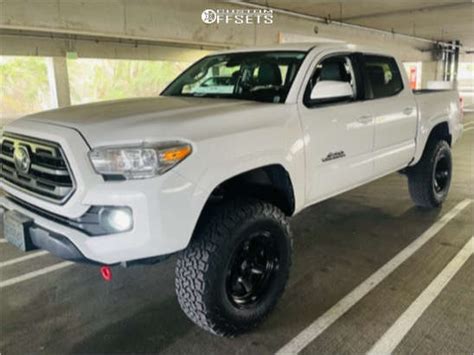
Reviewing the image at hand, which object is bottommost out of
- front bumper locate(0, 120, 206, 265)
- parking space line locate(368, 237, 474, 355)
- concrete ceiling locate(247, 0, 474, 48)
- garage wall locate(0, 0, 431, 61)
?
parking space line locate(368, 237, 474, 355)

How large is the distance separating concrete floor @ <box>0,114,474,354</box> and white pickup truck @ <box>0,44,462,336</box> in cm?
27

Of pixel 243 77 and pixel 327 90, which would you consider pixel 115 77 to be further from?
pixel 327 90

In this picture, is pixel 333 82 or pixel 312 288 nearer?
pixel 333 82

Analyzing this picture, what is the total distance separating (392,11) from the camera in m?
13.1

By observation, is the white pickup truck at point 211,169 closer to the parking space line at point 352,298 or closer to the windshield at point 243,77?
the windshield at point 243,77

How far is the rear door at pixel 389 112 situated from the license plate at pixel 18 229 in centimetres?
282

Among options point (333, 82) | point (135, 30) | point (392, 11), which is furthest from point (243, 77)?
point (392, 11)

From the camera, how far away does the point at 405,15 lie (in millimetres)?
13953

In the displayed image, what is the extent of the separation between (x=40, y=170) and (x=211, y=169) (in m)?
0.96

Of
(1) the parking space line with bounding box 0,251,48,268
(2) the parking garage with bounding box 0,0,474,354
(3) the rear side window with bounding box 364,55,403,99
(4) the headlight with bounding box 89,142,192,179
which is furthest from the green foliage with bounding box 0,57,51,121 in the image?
(4) the headlight with bounding box 89,142,192,179

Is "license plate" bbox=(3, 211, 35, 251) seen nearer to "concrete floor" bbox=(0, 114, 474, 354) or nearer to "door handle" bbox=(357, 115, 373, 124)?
"concrete floor" bbox=(0, 114, 474, 354)

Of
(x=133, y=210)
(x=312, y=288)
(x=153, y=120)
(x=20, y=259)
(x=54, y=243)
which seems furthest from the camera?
(x=20, y=259)

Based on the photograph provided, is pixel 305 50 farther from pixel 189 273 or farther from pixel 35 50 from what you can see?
pixel 35 50

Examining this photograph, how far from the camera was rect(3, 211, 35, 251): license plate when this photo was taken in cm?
231
